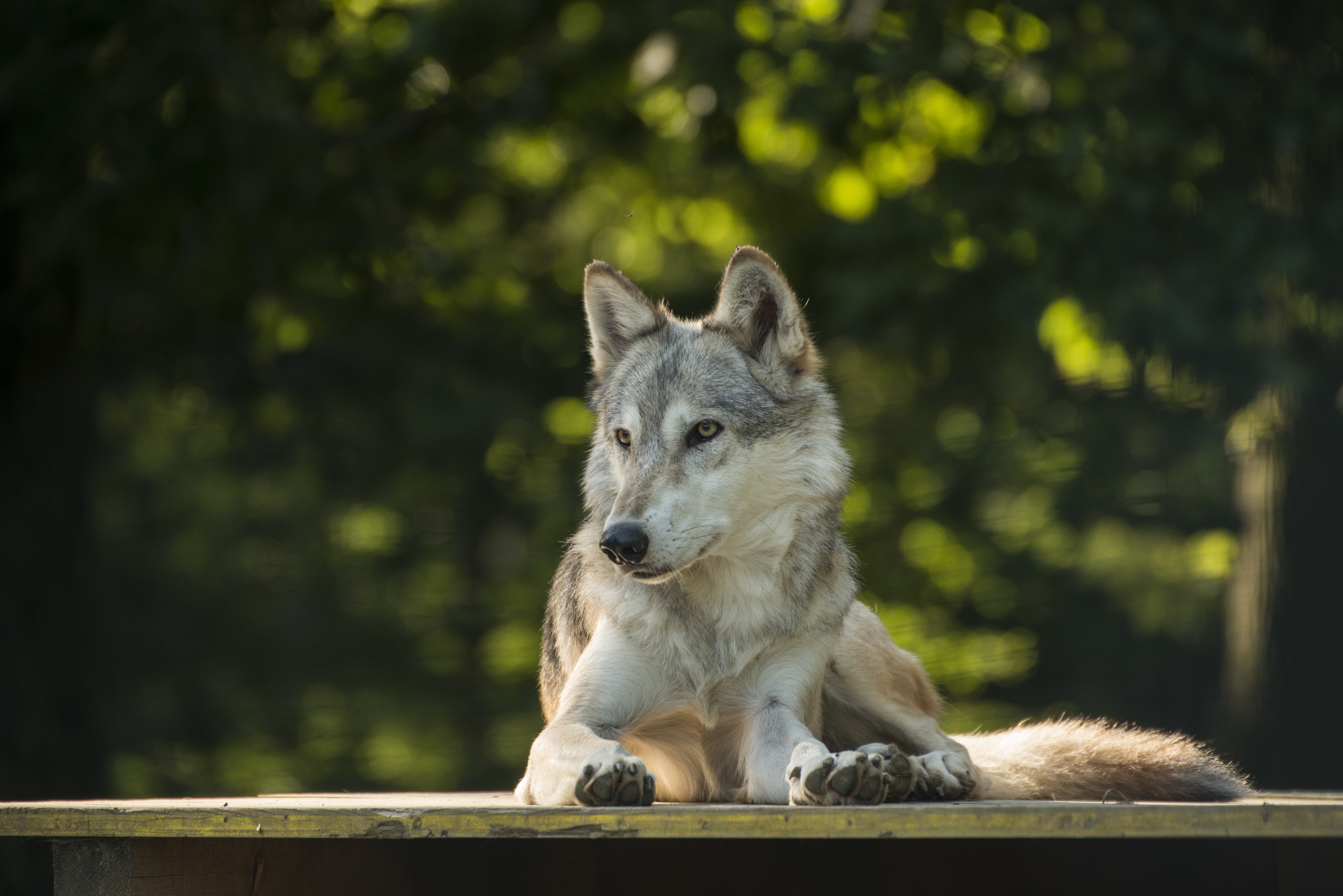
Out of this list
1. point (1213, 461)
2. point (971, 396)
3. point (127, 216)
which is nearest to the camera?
point (127, 216)

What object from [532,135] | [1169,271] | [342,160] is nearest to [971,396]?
[1169,271]

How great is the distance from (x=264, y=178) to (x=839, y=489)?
15.7ft

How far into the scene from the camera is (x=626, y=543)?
301 centimetres

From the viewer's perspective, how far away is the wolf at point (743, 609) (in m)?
3.19

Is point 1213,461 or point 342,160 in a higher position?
point 342,160

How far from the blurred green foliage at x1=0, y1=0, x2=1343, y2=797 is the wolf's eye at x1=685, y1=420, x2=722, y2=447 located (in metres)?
3.88

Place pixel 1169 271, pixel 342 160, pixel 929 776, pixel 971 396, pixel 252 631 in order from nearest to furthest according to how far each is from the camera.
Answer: pixel 929 776 < pixel 1169 271 < pixel 342 160 < pixel 971 396 < pixel 252 631

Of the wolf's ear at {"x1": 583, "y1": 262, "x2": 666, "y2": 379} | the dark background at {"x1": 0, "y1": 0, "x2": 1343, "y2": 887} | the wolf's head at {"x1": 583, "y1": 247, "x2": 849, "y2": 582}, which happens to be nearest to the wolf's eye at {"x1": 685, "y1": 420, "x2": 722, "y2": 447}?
the wolf's head at {"x1": 583, "y1": 247, "x2": 849, "y2": 582}

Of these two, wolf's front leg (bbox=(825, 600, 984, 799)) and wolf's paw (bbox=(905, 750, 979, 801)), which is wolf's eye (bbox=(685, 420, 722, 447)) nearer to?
wolf's front leg (bbox=(825, 600, 984, 799))

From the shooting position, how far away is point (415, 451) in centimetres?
925

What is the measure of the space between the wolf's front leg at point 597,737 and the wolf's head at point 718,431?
0.30 meters

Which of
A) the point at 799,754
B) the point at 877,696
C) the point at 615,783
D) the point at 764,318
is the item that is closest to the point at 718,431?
the point at 764,318

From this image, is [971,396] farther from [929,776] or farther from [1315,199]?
[929,776]

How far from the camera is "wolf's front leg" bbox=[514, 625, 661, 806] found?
255cm
